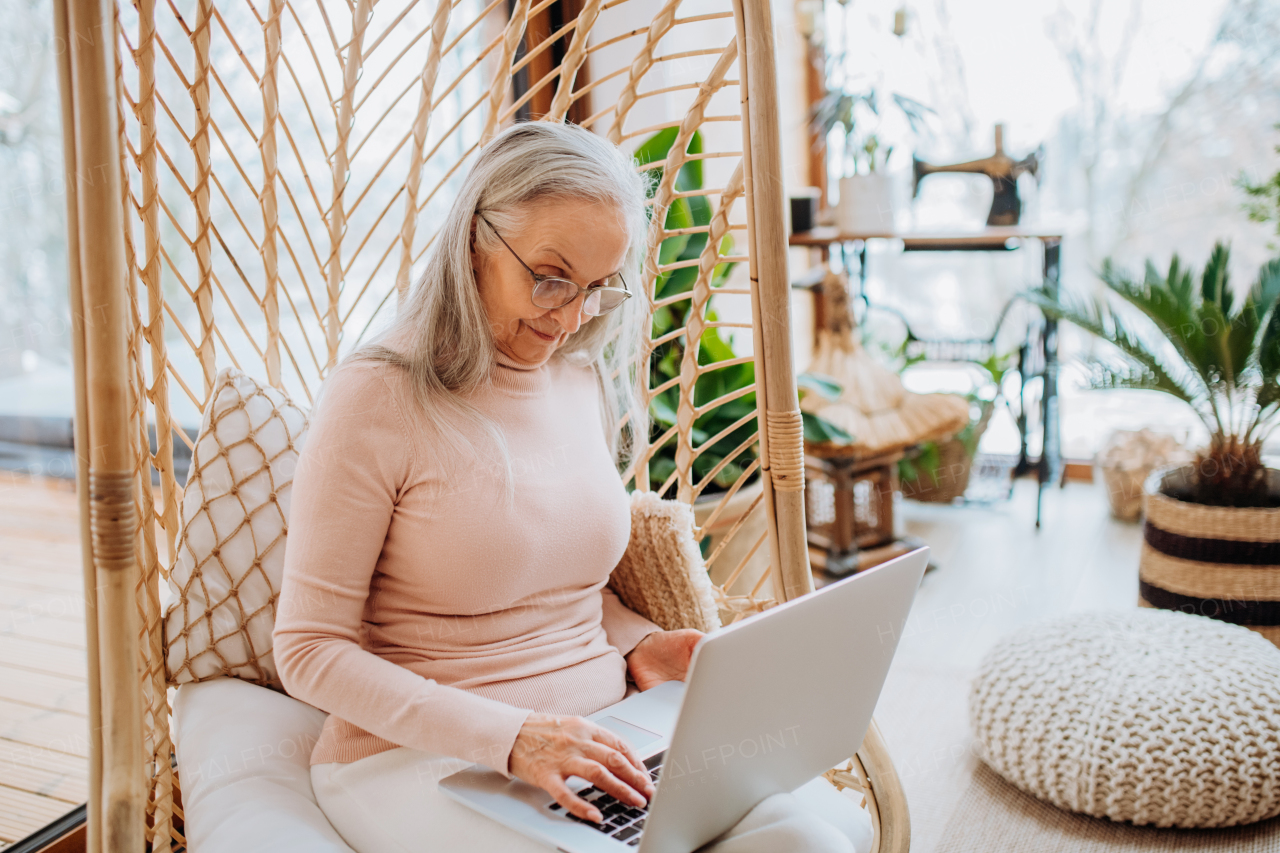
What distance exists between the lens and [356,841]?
897mm

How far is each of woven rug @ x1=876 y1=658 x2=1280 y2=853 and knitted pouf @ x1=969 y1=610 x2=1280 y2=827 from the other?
0.10 ft

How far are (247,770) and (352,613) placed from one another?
7.7 inches

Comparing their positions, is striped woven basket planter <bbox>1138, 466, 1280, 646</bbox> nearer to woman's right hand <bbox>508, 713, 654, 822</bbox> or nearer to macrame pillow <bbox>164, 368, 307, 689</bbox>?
woman's right hand <bbox>508, 713, 654, 822</bbox>

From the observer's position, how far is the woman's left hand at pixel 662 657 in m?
1.10

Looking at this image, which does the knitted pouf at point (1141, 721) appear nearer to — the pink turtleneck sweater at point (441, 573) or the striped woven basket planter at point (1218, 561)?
the striped woven basket planter at point (1218, 561)

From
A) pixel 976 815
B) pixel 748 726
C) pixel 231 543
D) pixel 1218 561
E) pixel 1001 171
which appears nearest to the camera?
pixel 748 726

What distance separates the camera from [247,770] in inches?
37.1

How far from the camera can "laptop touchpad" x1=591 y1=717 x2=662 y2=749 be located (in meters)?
0.96

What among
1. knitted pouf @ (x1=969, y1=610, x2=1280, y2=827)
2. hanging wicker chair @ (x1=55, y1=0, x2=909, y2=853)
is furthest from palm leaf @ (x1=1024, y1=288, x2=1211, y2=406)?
hanging wicker chair @ (x1=55, y1=0, x2=909, y2=853)

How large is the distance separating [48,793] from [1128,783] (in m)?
1.75

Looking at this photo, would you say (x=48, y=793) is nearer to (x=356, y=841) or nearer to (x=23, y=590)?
(x=23, y=590)

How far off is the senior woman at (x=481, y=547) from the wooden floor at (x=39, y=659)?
2.78 feet

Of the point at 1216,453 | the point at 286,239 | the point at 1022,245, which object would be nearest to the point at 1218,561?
the point at 1216,453

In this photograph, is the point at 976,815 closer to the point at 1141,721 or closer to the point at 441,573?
the point at 1141,721
